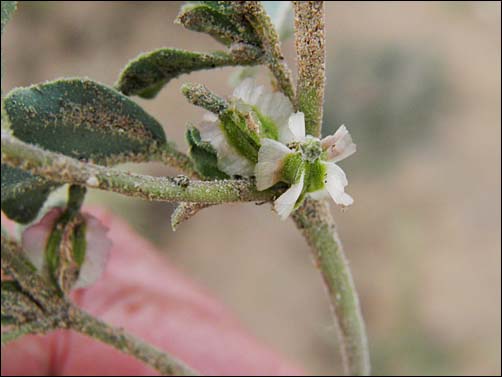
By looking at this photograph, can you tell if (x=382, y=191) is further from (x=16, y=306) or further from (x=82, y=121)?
(x=82, y=121)

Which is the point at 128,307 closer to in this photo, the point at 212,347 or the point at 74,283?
the point at 212,347

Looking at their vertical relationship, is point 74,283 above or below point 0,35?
below

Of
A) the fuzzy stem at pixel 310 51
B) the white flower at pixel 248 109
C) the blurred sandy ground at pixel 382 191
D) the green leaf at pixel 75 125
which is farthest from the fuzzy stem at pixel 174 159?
the blurred sandy ground at pixel 382 191

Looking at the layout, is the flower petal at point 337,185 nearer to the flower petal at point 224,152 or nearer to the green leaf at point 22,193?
the flower petal at point 224,152

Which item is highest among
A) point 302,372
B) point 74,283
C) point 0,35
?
point 302,372

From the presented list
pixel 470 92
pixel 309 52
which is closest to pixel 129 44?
pixel 470 92

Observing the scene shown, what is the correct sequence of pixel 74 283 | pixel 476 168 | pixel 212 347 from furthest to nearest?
pixel 476 168
pixel 212 347
pixel 74 283
